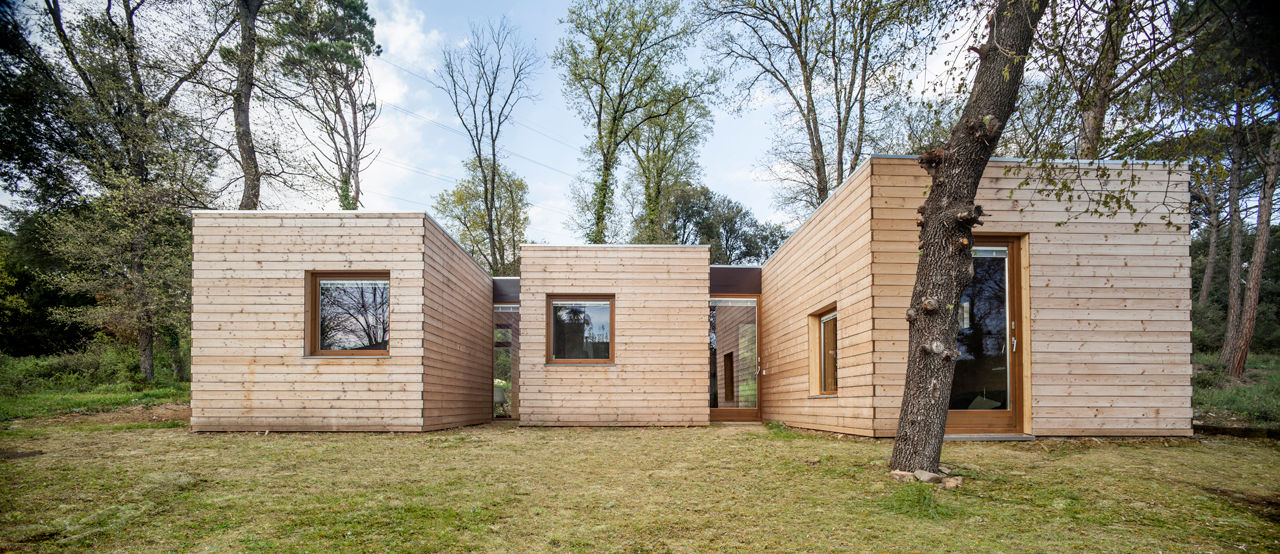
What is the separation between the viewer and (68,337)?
12.0 m

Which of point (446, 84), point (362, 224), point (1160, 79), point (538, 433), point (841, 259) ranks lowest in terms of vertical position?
point (538, 433)

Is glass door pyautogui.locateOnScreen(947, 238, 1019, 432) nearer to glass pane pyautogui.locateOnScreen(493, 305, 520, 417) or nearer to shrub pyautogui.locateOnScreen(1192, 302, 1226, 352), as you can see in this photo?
glass pane pyautogui.locateOnScreen(493, 305, 520, 417)

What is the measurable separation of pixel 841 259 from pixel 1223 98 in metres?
3.39

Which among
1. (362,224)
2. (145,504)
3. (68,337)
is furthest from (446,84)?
(145,504)

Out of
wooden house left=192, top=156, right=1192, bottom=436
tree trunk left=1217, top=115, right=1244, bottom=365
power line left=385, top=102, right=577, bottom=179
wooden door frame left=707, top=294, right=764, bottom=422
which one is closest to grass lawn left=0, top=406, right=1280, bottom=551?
wooden house left=192, top=156, right=1192, bottom=436

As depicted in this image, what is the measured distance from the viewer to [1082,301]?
591 cm

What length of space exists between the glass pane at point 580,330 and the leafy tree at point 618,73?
8103 mm

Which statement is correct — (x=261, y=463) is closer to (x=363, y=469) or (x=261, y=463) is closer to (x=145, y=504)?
(x=363, y=469)

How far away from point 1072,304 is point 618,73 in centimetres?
1335

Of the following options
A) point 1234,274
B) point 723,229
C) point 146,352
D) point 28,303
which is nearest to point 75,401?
point 28,303

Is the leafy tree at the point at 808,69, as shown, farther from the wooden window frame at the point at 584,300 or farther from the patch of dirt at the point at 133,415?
the patch of dirt at the point at 133,415

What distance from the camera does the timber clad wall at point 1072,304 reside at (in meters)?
5.82

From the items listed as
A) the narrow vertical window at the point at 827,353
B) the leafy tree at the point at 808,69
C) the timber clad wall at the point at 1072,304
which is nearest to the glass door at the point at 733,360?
the narrow vertical window at the point at 827,353

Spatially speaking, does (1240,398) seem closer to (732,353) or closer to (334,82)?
(732,353)
